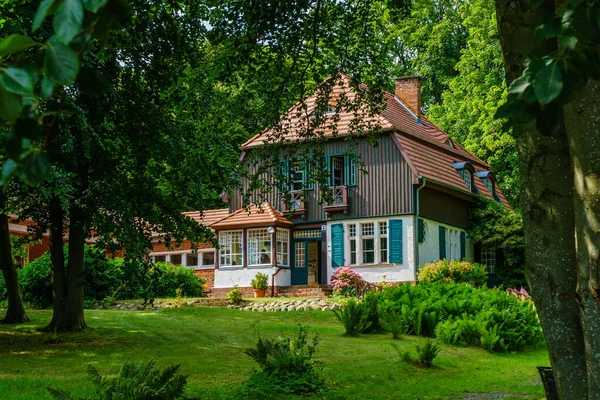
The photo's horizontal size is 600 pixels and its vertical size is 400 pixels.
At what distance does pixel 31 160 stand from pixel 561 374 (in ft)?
14.5

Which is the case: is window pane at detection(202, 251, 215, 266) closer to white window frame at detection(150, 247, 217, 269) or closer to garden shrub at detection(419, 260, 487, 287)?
white window frame at detection(150, 247, 217, 269)

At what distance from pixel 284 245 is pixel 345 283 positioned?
15.4 feet

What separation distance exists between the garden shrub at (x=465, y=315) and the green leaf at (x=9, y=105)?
47.4 ft

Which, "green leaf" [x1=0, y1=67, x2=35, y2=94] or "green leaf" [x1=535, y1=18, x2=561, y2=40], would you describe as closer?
"green leaf" [x1=0, y1=67, x2=35, y2=94]

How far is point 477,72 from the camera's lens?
123 feet

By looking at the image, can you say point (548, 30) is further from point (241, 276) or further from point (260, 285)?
point (241, 276)

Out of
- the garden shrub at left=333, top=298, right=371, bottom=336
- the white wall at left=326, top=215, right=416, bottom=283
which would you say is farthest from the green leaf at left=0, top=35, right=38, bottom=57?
the white wall at left=326, top=215, right=416, bottom=283

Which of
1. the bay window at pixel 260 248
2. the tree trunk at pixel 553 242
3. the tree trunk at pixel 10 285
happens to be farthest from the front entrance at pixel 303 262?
the tree trunk at pixel 553 242

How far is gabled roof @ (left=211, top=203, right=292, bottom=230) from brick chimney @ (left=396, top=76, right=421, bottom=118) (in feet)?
28.1

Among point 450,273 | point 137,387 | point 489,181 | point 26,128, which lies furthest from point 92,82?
point 489,181

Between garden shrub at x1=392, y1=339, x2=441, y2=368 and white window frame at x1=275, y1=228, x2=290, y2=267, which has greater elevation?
white window frame at x1=275, y1=228, x2=290, y2=267

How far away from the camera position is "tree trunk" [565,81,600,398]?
14.0 ft

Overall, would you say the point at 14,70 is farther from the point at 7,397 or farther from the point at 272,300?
the point at 272,300

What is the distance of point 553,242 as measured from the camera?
5465 millimetres
